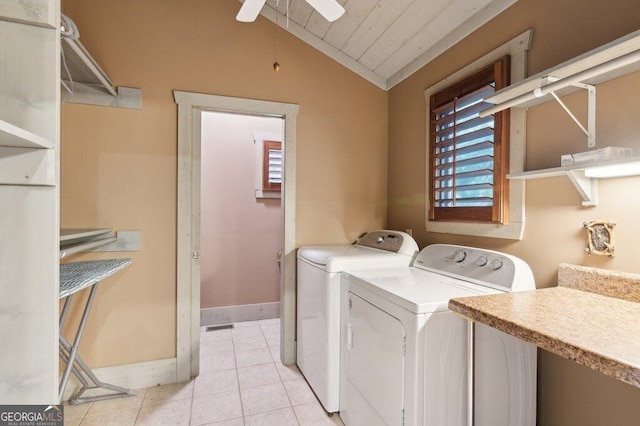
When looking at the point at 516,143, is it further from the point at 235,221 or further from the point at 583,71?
the point at 235,221

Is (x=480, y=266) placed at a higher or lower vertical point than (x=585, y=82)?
lower

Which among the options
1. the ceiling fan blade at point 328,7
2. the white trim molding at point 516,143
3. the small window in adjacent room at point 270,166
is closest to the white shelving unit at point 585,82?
the white trim molding at point 516,143

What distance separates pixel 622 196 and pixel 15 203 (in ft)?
6.78

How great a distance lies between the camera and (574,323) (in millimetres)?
895

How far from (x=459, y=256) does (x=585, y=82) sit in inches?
37.7

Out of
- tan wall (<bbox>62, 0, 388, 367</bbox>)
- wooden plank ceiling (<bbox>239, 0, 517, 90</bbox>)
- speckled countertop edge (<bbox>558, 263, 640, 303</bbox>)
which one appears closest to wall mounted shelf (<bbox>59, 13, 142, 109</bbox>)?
tan wall (<bbox>62, 0, 388, 367</bbox>)

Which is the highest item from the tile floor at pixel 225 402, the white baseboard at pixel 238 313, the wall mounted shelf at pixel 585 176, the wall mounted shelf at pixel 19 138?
the wall mounted shelf at pixel 19 138

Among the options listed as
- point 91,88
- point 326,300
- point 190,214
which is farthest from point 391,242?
point 91,88

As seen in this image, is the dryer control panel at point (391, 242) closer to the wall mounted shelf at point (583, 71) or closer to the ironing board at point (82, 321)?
the wall mounted shelf at point (583, 71)

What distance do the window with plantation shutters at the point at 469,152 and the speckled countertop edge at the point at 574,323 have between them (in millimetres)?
617

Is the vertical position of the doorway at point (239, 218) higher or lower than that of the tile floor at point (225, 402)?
higher

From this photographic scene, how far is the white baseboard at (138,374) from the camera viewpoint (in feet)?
6.93

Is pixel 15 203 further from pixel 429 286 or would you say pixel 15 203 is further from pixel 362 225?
pixel 362 225

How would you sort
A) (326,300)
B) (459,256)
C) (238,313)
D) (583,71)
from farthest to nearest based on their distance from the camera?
(238,313) → (326,300) → (459,256) → (583,71)
